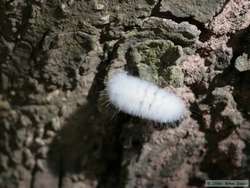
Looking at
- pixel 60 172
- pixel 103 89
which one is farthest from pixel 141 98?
pixel 60 172

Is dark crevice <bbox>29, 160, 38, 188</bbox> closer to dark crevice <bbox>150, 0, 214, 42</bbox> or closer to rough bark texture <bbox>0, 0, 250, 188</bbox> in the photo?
rough bark texture <bbox>0, 0, 250, 188</bbox>

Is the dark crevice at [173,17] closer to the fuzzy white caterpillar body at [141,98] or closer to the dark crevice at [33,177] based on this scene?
the fuzzy white caterpillar body at [141,98]

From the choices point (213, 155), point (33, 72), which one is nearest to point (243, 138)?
point (213, 155)

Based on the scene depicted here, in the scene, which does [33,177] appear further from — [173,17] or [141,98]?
[173,17]

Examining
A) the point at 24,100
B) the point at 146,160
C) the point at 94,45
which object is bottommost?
the point at 146,160

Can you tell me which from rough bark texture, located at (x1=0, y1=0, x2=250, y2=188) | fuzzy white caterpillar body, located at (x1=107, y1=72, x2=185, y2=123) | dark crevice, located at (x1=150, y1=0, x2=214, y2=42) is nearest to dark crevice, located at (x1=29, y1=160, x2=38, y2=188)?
rough bark texture, located at (x1=0, y1=0, x2=250, y2=188)

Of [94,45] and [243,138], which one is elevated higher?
[94,45]

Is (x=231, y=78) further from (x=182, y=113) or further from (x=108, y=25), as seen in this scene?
(x=108, y=25)

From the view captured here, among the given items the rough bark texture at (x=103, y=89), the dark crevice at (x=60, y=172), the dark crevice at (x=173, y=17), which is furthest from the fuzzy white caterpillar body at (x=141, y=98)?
the dark crevice at (x=60, y=172)
